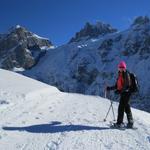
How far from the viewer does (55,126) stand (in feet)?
38.4

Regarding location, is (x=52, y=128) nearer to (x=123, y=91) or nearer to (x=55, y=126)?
(x=55, y=126)

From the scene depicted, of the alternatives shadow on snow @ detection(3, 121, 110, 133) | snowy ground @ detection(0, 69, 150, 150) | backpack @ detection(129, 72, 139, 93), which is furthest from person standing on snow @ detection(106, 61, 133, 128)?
shadow on snow @ detection(3, 121, 110, 133)

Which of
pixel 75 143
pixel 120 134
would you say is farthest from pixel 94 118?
pixel 75 143

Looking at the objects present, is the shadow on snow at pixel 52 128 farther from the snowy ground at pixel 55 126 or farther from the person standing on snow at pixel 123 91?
the person standing on snow at pixel 123 91

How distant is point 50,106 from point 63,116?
7.99ft

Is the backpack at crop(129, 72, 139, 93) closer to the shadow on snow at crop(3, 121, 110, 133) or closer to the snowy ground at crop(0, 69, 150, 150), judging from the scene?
the snowy ground at crop(0, 69, 150, 150)

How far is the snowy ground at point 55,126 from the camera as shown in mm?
9414

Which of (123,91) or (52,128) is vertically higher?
(123,91)

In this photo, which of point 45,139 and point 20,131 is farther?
point 20,131

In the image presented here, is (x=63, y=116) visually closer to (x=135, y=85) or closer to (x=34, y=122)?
(x=34, y=122)

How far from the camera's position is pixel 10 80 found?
65.7 ft

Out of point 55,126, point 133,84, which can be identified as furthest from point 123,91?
point 55,126

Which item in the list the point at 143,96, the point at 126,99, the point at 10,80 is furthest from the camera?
the point at 143,96

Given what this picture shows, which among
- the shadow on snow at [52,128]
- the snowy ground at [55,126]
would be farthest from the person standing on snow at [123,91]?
the shadow on snow at [52,128]
